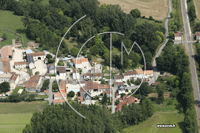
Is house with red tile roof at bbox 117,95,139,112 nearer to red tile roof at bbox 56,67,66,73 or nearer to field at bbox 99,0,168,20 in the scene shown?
red tile roof at bbox 56,67,66,73

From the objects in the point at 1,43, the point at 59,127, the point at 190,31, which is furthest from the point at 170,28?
the point at 59,127

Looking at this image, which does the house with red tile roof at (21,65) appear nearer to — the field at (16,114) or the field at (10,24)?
the field at (10,24)

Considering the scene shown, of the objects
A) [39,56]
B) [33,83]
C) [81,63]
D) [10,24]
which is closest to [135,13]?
[81,63]

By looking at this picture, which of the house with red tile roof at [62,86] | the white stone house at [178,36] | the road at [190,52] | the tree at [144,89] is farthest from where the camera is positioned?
the white stone house at [178,36]

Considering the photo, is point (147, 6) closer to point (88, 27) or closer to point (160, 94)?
point (88, 27)

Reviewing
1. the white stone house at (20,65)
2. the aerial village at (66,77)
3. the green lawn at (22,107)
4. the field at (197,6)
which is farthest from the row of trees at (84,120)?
the field at (197,6)

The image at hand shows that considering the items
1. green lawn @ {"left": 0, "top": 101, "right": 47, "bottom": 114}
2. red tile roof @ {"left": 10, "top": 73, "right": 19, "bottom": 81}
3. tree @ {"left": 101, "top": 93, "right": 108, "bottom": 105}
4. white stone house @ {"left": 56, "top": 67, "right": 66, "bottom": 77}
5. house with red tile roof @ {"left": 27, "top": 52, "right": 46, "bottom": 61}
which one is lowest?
green lawn @ {"left": 0, "top": 101, "right": 47, "bottom": 114}

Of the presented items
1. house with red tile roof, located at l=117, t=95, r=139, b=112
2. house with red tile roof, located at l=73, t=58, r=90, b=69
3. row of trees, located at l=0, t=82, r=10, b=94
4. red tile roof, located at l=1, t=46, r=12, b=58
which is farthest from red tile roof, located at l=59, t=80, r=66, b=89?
red tile roof, located at l=1, t=46, r=12, b=58

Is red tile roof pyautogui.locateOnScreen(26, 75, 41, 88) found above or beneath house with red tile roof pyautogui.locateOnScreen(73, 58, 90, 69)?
beneath
